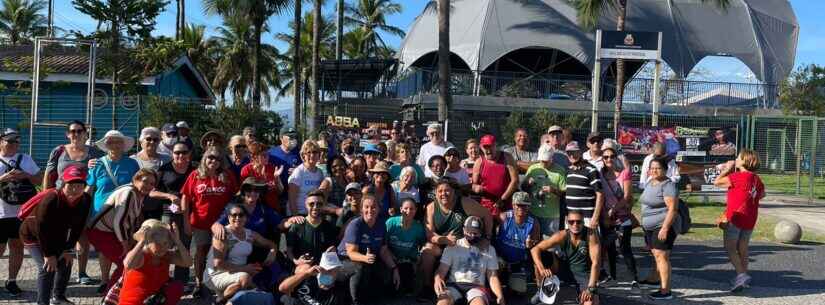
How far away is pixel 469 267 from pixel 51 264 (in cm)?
344

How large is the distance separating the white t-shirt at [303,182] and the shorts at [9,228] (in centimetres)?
248

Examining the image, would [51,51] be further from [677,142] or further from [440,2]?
[677,142]

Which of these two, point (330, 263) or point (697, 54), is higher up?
point (697, 54)

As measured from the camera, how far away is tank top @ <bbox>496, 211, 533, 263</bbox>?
707 centimetres

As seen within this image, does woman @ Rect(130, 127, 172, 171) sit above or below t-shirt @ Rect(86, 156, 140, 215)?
above

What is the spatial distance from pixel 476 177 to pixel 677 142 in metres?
8.13

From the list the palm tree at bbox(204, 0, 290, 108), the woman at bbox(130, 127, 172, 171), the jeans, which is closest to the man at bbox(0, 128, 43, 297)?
the jeans

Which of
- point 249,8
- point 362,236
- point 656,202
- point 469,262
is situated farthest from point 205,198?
point 249,8

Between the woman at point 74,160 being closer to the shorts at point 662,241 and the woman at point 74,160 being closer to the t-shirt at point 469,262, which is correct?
the t-shirt at point 469,262

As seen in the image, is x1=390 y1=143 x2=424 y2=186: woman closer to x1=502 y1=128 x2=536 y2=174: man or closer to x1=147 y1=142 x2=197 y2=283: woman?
x1=502 y1=128 x2=536 y2=174: man

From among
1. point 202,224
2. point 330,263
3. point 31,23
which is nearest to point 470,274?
point 330,263

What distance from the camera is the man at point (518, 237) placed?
7004 millimetres

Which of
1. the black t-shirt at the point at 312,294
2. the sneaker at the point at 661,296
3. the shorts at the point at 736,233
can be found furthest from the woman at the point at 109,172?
the shorts at the point at 736,233

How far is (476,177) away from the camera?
7836 mm
